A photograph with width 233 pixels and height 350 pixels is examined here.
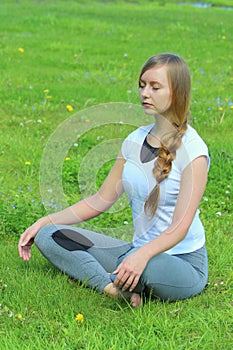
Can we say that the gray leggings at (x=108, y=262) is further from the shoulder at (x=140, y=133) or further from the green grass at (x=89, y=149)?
the shoulder at (x=140, y=133)

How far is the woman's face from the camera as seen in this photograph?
3.57m

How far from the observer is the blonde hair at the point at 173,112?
11.7 ft

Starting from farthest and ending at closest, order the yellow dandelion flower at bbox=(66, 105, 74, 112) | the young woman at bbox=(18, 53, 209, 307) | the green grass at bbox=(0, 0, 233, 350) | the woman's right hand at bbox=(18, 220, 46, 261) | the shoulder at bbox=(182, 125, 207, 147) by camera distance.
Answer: the yellow dandelion flower at bbox=(66, 105, 74, 112), the woman's right hand at bbox=(18, 220, 46, 261), the shoulder at bbox=(182, 125, 207, 147), the young woman at bbox=(18, 53, 209, 307), the green grass at bbox=(0, 0, 233, 350)

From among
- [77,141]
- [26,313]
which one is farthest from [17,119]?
[26,313]

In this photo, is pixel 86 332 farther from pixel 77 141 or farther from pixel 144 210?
pixel 77 141

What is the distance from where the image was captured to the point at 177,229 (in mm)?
3463

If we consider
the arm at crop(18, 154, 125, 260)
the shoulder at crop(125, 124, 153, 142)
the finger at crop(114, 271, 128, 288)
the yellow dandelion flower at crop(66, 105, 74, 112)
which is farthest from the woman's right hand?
the yellow dandelion flower at crop(66, 105, 74, 112)

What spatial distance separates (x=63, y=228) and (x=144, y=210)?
520 mm

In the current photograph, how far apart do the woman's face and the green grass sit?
879 millimetres

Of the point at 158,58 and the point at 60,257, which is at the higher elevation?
the point at 158,58

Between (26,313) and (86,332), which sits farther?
(26,313)

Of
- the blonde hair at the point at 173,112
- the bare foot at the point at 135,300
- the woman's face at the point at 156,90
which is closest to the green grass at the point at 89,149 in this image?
the bare foot at the point at 135,300

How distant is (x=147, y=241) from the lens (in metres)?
3.76

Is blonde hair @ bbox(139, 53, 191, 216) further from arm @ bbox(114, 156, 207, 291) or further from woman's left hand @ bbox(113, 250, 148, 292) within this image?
woman's left hand @ bbox(113, 250, 148, 292)
